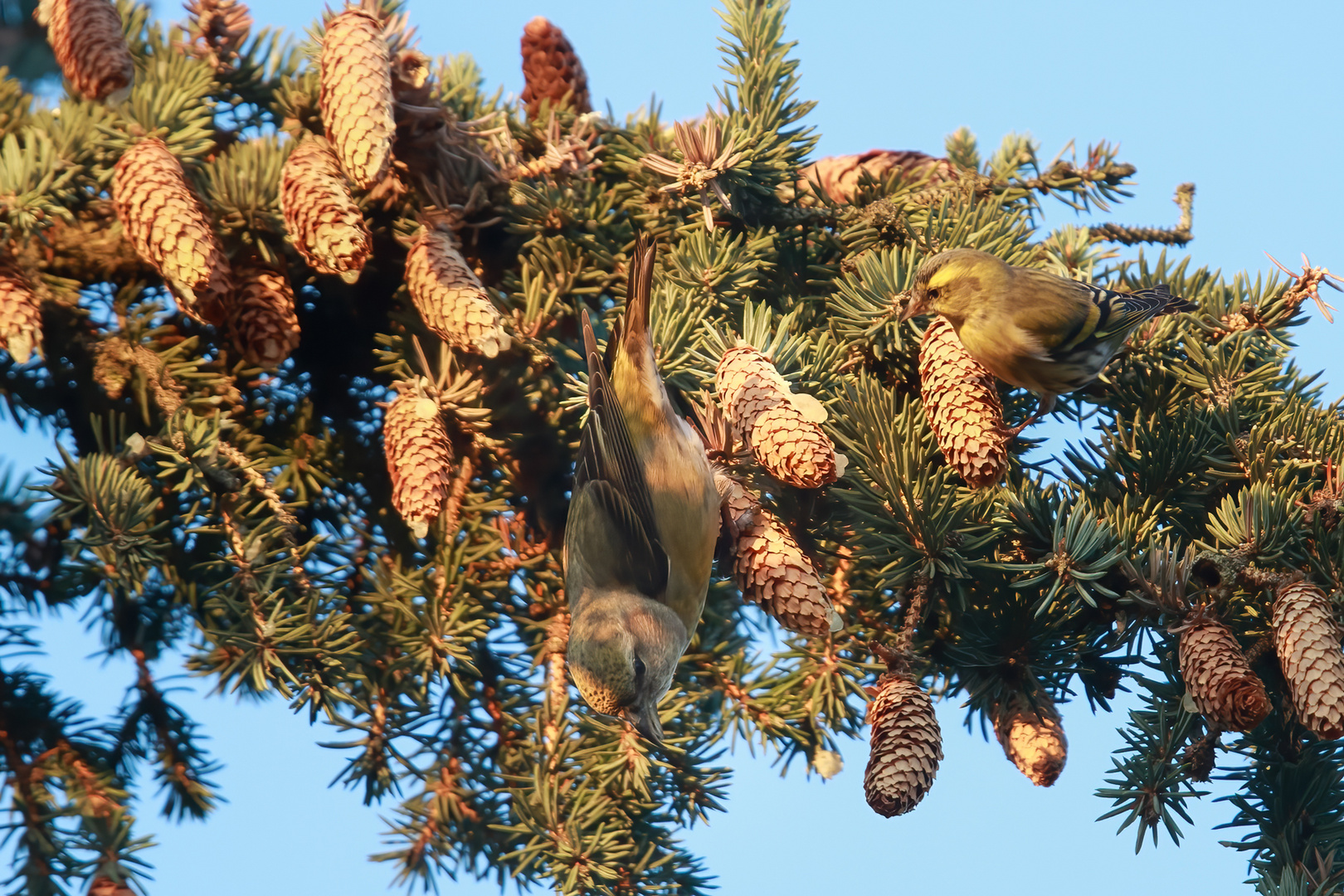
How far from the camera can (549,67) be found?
2.39m

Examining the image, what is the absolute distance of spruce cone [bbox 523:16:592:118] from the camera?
238 centimetres

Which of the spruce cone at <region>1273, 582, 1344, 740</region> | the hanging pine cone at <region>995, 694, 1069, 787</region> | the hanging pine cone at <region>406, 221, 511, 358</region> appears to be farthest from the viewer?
the hanging pine cone at <region>406, 221, 511, 358</region>

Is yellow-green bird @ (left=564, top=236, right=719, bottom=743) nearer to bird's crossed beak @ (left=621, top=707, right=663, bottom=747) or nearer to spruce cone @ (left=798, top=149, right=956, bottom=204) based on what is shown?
bird's crossed beak @ (left=621, top=707, right=663, bottom=747)

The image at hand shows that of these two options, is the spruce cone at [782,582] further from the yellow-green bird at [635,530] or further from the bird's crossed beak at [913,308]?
the bird's crossed beak at [913,308]

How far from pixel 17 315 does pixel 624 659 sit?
1114 mm

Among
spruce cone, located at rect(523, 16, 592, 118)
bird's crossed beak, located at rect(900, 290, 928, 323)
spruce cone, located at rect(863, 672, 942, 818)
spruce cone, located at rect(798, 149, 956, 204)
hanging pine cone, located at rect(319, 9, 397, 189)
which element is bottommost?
spruce cone, located at rect(863, 672, 942, 818)

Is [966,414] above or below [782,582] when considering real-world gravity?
above

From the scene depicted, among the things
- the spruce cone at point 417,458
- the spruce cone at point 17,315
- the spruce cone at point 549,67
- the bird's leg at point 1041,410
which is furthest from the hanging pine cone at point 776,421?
the spruce cone at point 17,315

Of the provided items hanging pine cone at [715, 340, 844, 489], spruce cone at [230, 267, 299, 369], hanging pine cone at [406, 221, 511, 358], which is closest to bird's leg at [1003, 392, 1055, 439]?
hanging pine cone at [715, 340, 844, 489]

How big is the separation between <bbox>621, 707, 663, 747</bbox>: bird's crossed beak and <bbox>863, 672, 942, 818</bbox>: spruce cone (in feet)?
1.31

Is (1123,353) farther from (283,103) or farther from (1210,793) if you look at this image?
(283,103)

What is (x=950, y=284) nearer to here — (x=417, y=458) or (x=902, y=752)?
(x=902, y=752)

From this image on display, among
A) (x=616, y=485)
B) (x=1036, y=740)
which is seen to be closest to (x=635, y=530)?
(x=616, y=485)

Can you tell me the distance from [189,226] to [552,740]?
3.37ft
